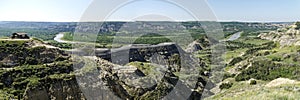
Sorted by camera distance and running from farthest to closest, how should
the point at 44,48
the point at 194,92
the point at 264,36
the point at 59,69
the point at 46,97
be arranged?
the point at 264,36
the point at 194,92
the point at 44,48
the point at 59,69
the point at 46,97

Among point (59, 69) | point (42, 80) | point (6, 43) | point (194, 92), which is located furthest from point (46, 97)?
point (194, 92)

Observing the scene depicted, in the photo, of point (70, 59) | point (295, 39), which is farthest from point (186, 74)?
point (295, 39)

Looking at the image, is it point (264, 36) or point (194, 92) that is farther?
point (264, 36)

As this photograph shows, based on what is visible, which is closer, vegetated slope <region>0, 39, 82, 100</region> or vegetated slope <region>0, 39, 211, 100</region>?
vegetated slope <region>0, 39, 82, 100</region>

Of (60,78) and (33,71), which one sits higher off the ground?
(33,71)

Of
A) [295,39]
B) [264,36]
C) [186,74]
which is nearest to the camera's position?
[186,74]

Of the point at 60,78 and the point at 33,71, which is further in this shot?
the point at 33,71

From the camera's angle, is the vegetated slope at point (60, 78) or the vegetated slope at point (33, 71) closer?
the vegetated slope at point (33, 71)

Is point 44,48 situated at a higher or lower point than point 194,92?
higher

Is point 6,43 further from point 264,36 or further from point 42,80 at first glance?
point 264,36
